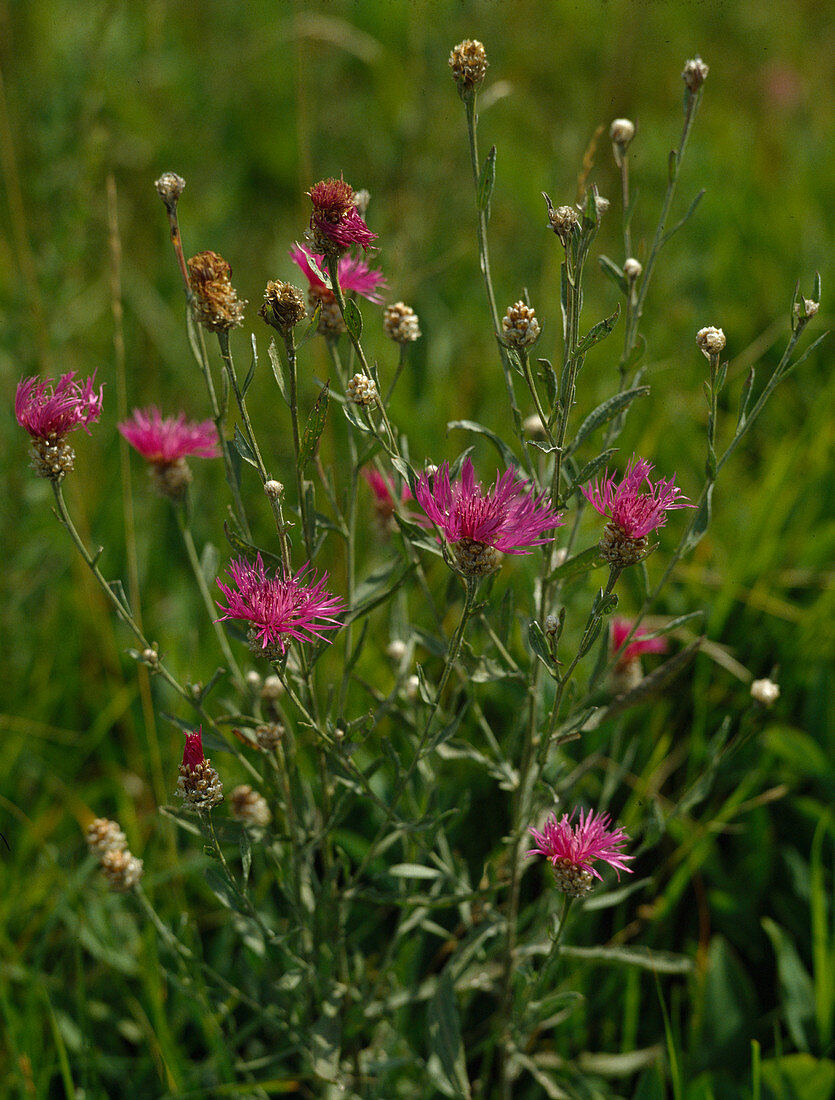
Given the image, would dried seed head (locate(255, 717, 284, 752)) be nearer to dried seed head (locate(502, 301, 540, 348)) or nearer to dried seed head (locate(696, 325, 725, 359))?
dried seed head (locate(502, 301, 540, 348))

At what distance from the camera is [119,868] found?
1.02 meters

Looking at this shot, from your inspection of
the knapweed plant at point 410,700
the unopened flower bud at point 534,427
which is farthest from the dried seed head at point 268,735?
the unopened flower bud at point 534,427

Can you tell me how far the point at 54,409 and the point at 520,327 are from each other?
42 centimetres

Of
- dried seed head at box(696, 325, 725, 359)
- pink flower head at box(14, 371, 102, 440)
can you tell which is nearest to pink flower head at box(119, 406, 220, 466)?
pink flower head at box(14, 371, 102, 440)

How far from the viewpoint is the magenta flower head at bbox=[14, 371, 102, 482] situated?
86cm

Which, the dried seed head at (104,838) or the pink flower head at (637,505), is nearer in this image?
the pink flower head at (637,505)

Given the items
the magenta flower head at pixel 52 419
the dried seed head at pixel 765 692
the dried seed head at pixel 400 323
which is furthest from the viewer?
the dried seed head at pixel 765 692

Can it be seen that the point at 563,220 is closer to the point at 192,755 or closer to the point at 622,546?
the point at 622,546

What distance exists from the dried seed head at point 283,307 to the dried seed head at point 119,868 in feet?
1.95

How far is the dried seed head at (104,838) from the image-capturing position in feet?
3.40

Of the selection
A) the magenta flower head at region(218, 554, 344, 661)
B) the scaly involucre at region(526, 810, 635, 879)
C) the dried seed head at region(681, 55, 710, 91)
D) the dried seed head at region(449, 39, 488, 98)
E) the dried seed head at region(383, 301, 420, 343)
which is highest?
the dried seed head at region(681, 55, 710, 91)

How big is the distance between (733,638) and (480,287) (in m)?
1.30

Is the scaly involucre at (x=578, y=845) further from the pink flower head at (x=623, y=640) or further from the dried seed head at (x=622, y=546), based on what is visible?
the pink flower head at (x=623, y=640)

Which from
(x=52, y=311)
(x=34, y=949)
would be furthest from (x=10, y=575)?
(x=34, y=949)
